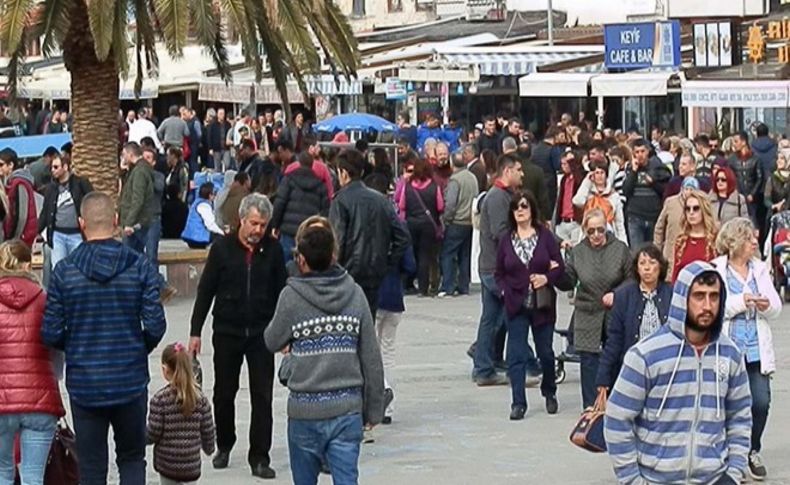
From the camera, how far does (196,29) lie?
19.7 metres

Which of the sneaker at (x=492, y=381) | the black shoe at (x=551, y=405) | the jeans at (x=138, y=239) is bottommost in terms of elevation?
the sneaker at (x=492, y=381)

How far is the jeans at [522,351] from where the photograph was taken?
13.4m

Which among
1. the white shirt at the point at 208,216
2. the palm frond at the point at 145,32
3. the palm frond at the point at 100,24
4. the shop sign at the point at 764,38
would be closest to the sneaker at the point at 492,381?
the palm frond at the point at 100,24

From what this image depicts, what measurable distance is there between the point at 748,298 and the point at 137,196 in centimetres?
1100

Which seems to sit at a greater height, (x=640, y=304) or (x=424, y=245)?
(x=640, y=304)

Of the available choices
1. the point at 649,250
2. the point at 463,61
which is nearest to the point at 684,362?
the point at 649,250

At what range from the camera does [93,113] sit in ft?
67.9

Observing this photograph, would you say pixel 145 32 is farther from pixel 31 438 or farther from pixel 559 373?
pixel 31 438

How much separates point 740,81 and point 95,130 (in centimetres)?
1212

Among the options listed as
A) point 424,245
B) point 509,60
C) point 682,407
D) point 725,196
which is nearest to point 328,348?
point 682,407

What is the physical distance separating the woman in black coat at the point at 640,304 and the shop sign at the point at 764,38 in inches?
887

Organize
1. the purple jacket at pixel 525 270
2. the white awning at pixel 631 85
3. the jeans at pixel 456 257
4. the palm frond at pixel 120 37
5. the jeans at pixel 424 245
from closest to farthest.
Answer: the purple jacket at pixel 525 270 → the palm frond at pixel 120 37 → the jeans at pixel 424 245 → the jeans at pixel 456 257 → the white awning at pixel 631 85

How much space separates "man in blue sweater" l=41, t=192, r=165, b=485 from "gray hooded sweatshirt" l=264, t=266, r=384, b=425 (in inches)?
24.7

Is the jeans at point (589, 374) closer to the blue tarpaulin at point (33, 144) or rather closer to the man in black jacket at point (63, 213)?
the man in black jacket at point (63, 213)
